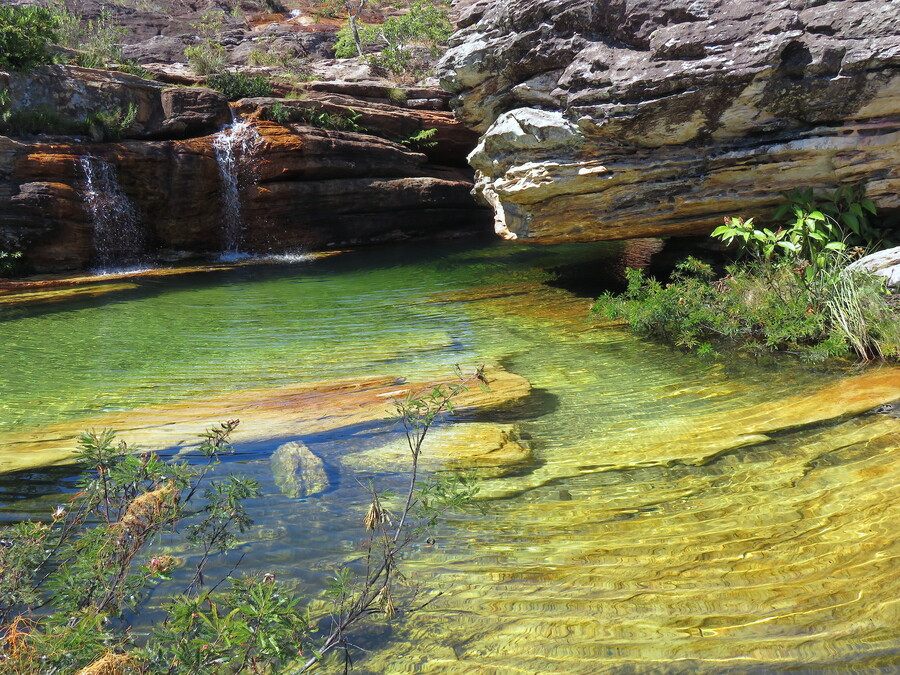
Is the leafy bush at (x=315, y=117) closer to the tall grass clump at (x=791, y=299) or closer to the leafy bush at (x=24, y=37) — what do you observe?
the leafy bush at (x=24, y=37)

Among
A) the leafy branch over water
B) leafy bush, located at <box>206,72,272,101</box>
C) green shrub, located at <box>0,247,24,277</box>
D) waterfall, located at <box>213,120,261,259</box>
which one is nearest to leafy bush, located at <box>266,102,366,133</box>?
waterfall, located at <box>213,120,261,259</box>

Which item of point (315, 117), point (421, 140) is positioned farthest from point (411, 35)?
point (315, 117)

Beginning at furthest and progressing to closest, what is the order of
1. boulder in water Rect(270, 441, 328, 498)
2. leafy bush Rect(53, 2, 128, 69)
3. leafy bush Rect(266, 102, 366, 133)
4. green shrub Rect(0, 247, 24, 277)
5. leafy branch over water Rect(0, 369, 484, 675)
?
leafy bush Rect(266, 102, 366, 133) < leafy bush Rect(53, 2, 128, 69) < green shrub Rect(0, 247, 24, 277) < boulder in water Rect(270, 441, 328, 498) < leafy branch over water Rect(0, 369, 484, 675)

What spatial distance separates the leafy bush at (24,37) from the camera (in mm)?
14570

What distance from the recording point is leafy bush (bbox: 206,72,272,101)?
17531 millimetres

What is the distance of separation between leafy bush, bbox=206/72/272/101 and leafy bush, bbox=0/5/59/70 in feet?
12.3

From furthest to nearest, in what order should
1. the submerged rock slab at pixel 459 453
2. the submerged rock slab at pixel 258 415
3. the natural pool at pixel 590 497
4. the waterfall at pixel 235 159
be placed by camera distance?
the waterfall at pixel 235 159 → the submerged rock slab at pixel 258 415 → the submerged rock slab at pixel 459 453 → the natural pool at pixel 590 497

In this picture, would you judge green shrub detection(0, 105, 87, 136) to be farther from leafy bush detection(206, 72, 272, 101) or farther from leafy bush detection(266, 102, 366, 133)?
leafy bush detection(266, 102, 366, 133)

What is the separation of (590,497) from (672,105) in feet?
21.0

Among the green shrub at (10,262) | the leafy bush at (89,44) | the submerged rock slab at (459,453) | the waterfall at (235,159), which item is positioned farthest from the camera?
the leafy bush at (89,44)

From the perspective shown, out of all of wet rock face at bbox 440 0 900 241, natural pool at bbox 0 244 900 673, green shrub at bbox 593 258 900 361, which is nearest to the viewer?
natural pool at bbox 0 244 900 673

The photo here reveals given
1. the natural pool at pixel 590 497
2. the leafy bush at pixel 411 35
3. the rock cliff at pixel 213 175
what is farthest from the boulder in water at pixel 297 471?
the leafy bush at pixel 411 35

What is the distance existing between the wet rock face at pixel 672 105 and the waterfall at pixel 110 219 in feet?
27.9

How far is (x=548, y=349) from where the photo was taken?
766 centimetres
